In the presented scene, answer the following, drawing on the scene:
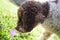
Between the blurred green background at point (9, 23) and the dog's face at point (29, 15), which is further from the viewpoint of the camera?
the blurred green background at point (9, 23)

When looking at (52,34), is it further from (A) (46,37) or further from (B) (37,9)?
(B) (37,9)

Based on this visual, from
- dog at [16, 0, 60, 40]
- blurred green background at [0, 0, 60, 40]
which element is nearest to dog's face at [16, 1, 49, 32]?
dog at [16, 0, 60, 40]

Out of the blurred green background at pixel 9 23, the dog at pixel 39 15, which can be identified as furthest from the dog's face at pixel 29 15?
the blurred green background at pixel 9 23

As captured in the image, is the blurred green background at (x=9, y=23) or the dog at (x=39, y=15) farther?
the blurred green background at (x=9, y=23)

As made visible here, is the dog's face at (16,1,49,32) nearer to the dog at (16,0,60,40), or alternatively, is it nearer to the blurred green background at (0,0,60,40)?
the dog at (16,0,60,40)

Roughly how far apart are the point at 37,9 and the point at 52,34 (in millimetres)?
162

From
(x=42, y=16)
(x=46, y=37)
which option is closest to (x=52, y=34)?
(x=46, y=37)

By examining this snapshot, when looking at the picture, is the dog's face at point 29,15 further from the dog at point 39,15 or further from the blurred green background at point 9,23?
the blurred green background at point 9,23

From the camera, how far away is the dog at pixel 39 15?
84 cm

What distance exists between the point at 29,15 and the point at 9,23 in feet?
0.60

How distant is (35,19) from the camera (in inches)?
33.1

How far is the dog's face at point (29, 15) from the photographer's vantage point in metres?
0.83

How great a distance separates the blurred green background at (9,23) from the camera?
973mm

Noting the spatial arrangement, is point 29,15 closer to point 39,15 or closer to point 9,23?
point 39,15
